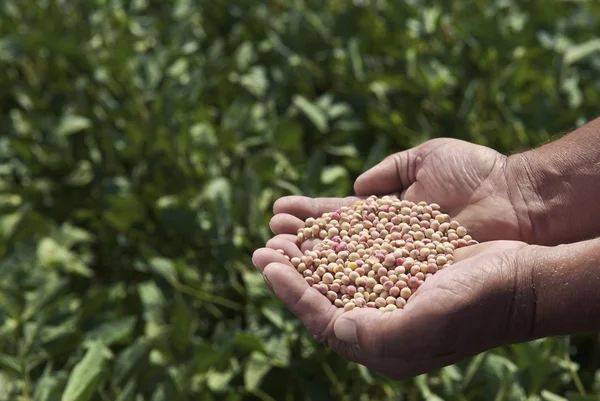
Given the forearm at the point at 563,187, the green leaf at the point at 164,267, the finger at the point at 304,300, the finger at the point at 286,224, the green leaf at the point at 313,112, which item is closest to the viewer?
the finger at the point at 304,300

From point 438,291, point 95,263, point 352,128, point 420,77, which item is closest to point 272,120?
point 352,128

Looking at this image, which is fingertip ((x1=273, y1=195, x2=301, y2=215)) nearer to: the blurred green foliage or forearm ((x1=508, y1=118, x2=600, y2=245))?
the blurred green foliage

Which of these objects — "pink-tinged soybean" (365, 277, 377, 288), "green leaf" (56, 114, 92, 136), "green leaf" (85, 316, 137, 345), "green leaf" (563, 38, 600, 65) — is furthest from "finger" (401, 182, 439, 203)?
"green leaf" (56, 114, 92, 136)

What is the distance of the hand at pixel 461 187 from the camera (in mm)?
2262

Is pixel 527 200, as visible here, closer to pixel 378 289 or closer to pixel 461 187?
pixel 461 187

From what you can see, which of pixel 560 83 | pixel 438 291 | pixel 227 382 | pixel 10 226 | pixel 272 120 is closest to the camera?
pixel 438 291

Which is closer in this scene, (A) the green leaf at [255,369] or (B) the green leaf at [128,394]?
(B) the green leaf at [128,394]

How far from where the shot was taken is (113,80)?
3.63m

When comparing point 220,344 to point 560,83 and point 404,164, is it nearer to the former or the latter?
point 404,164

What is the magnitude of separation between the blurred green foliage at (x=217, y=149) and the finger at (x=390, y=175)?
40 centimetres

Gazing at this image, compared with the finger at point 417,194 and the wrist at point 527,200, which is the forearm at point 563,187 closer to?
the wrist at point 527,200

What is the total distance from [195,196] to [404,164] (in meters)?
0.96

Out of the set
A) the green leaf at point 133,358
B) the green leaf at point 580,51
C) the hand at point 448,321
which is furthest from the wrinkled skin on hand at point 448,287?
the green leaf at point 580,51

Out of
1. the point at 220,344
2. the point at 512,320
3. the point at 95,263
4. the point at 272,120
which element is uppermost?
the point at 512,320
